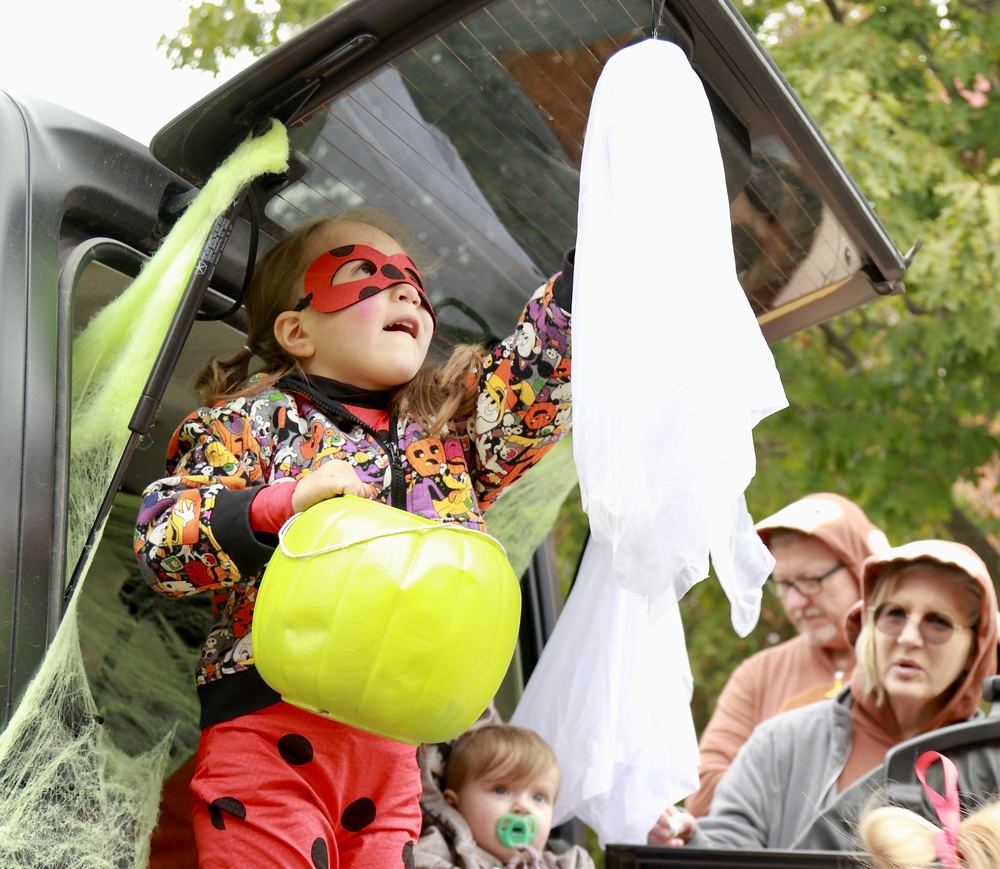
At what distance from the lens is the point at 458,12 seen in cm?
188

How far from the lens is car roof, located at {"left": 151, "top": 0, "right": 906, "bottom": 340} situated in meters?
1.95

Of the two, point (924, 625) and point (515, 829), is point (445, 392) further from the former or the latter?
point (924, 625)

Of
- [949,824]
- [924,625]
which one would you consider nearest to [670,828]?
[924,625]

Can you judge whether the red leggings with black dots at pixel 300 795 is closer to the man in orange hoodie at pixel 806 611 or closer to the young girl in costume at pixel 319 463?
the young girl in costume at pixel 319 463

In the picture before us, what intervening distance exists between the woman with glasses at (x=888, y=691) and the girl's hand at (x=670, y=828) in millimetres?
150

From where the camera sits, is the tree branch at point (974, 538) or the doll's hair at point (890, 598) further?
the tree branch at point (974, 538)

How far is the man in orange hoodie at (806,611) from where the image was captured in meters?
4.32

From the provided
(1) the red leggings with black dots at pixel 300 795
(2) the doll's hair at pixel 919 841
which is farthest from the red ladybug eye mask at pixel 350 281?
(2) the doll's hair at pixel 919 841

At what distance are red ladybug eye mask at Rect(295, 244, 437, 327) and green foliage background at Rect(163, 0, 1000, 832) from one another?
3.33m

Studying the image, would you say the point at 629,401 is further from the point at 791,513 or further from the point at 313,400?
the point at 791,513

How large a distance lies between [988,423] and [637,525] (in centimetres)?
513

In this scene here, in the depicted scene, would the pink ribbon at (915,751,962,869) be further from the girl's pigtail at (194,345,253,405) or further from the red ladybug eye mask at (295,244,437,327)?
the girl's pigtail at (194,345,253,405)

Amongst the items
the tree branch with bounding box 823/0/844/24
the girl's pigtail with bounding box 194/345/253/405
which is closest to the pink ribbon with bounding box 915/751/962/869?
the girl's pigtail with bounding box 194/345/253/405

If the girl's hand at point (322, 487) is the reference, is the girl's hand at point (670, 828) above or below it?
below
